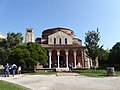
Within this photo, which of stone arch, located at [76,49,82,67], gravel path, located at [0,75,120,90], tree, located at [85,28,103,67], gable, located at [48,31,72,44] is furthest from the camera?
gable, located at [48,31,72,44]

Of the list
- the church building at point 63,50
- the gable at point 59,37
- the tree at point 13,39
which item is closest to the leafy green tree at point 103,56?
the church building at point 63,50

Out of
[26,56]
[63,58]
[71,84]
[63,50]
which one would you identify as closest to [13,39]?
[63,50]

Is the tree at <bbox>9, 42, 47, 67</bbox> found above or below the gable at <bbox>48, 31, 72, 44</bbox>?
below

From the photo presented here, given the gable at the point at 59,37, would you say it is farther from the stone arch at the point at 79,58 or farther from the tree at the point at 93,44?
the tree at the point at 93,44

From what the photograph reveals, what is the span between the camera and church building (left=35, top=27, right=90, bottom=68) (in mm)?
42188

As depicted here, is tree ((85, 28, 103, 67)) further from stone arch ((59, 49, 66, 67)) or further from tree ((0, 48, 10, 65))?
tree ((0, 48, 10, 65))

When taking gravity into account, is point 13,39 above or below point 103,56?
above

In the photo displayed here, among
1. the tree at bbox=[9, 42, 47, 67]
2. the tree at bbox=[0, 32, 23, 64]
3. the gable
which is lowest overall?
the tree at bbox=[9, 42, 47, 67]

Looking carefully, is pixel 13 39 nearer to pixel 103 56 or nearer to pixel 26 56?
pixel 26 56

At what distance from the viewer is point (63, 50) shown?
44.5m

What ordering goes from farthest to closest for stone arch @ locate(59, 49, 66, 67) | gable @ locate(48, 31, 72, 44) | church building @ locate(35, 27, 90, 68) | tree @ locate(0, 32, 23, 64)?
gable @ locate(48, 31, 72, 44), stone arch @ locate(59, 49, 66, 67), church building @ locate(35, 27, 90, 68), tree @ locate(0, 32, 23, 64)

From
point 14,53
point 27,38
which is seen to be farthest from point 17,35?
point 14,53

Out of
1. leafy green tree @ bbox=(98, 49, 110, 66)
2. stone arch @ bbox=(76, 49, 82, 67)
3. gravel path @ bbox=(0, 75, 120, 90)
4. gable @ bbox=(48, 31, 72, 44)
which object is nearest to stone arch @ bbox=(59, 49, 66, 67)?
gable @ bbox=(48, 31, 72, 44)

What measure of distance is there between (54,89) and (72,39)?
36.1 m
